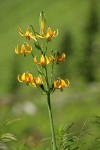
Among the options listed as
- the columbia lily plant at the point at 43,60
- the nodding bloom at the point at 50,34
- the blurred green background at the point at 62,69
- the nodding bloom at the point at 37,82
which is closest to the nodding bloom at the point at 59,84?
the columbia lily plant at the point at 43,60

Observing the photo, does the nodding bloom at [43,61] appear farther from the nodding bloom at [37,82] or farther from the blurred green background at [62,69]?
the blurred green background at [62,69]

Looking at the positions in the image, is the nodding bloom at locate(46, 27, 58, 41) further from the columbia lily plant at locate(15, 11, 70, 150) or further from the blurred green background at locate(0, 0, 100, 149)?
the blurred green background at locate(0, 0, 100, 149)

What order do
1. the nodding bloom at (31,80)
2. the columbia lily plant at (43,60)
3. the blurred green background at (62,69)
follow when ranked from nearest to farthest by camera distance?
the columbia lily plant at (43,60), the nodding bloom at (31,80), the blurred green background at (62,69)

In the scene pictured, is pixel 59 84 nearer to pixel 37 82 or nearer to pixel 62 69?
pixel 37 82

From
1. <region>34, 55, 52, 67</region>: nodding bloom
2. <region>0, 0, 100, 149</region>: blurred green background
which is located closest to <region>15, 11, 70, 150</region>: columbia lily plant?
<region>34, 55, 52, 67</region>: nodding bloom

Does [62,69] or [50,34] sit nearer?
[50,34]

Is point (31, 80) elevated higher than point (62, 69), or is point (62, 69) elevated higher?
point (62, 69)

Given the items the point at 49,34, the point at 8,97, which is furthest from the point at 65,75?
the point at 49,34

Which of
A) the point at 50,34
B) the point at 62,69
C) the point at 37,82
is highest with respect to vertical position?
the point at 62,69

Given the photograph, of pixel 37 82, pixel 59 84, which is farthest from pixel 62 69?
pixel 37 82
